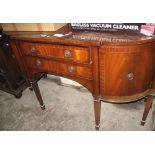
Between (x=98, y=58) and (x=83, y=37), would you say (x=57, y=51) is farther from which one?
(x=98, y=58)

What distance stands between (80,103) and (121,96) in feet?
2.65

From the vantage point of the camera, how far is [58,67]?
4.78ft

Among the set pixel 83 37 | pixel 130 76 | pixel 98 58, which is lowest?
pixel 130 76

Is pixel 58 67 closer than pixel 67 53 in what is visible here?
No

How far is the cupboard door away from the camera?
113 centimetres

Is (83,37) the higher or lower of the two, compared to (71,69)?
higher

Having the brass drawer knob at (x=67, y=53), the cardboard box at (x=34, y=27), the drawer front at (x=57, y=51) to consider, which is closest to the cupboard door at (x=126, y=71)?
the drawer front at (x=57, y=51)

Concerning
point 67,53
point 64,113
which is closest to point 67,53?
point 67,53

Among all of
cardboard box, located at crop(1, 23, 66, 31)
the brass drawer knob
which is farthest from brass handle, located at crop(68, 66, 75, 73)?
cardboard box, located at crop(1, 23, 66, 31)

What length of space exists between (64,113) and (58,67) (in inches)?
29.1

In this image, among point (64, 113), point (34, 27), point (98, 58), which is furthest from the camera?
point (64, 113)
